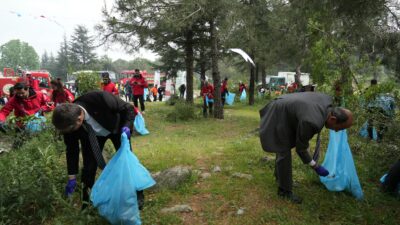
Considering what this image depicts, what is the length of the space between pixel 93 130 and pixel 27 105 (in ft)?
10.0

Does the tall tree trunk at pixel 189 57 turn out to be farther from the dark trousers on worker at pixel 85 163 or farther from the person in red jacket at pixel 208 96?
the dark trousers on worker at pixel 85 163

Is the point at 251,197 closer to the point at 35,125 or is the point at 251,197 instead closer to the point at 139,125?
the point at 35,125

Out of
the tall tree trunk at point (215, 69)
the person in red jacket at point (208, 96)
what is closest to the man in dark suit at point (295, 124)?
the tall tree trunk at point (215, 69)

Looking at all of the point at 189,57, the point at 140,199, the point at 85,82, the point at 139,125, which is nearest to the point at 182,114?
the point at 139,125

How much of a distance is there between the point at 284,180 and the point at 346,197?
0.80 meters

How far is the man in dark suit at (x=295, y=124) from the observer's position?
10.6 feet

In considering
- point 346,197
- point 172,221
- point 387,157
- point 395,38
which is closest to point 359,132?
point 387,157

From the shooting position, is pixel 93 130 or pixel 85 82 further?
pixel 85 82

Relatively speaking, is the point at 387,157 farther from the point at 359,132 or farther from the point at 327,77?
the point at 327,77

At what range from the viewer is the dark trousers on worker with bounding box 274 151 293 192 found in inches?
146

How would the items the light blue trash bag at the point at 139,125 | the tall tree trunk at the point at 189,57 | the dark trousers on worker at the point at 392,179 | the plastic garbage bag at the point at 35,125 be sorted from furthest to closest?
the tall tree trunk at the point at 189,57, the light blue trash bag at the point at 139,125, the plastic garbage bag at the point at 35,125, the dark trousers on worker at the point at 392,179

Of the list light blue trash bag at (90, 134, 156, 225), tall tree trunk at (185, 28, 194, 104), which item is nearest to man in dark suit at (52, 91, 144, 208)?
light blue trash bag at (90, 134, 156, 225)

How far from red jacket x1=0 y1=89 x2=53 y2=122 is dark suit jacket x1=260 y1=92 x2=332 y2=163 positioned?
12.9 feet

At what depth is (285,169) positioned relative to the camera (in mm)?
3756
